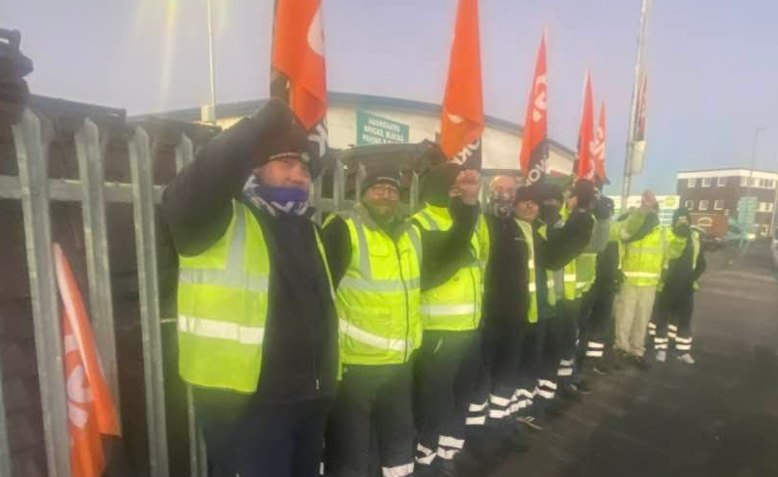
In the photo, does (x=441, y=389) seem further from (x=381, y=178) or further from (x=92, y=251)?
(x=92, y=251)

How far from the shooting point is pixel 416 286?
108 inches

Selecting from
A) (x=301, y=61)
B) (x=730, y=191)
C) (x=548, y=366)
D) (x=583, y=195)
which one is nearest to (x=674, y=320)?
(x=548, y=366)

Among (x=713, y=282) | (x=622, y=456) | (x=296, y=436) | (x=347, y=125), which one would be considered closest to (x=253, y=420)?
(x=296, y=436)

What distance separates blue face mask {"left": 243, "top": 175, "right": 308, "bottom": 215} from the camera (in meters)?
1.92

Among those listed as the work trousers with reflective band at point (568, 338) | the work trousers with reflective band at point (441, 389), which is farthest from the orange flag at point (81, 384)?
the work trousers with reflective band at point (568, 338)

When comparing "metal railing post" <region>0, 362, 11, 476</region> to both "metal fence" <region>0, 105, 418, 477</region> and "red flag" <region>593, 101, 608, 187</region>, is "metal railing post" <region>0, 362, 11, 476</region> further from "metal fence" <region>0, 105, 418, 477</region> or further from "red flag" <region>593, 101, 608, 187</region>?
"red flag" <region>593, 101, 608, 187</region>

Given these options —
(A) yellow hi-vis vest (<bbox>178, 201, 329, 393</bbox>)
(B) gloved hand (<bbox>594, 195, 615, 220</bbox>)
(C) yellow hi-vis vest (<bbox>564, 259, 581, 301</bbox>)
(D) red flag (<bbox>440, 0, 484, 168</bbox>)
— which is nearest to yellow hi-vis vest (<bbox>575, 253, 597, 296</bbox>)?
(C) yellow hi-vis vest (<bbox>564, 259, 581, 301</bbox>)

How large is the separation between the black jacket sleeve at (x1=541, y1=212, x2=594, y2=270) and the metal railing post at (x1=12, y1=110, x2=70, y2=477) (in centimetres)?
349

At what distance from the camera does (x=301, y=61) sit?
274cm

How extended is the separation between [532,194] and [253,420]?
2923 mm

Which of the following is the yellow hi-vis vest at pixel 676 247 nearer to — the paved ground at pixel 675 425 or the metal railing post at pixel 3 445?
the paved ground at pixel 675 425

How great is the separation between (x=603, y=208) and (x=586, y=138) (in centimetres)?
219

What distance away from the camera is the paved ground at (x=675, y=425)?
3.54 metres

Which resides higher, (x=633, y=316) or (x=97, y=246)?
(x=97, y=246)
